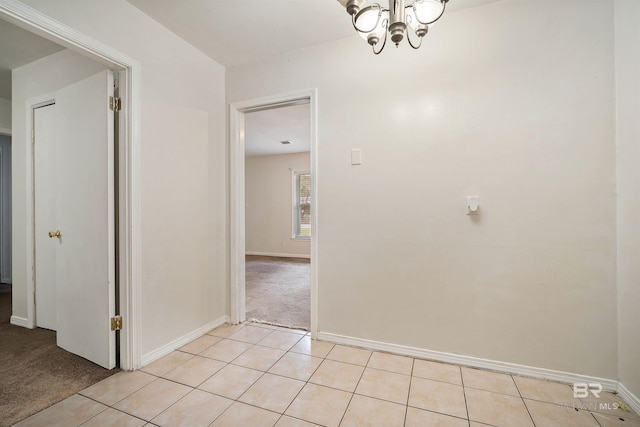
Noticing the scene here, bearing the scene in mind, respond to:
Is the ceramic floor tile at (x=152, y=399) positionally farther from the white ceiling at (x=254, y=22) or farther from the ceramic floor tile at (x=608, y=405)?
the white ceiling at (x=254, y=22)

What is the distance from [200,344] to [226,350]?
273 mm

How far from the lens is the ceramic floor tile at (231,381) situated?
5.43 feet

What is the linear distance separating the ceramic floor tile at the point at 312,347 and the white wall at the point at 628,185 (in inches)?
71.9

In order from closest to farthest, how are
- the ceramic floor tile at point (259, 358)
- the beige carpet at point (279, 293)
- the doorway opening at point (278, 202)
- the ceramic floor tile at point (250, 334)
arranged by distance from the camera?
the ceramic floor tile at point (259, 358)
the ceramic floor tile at point (250, 334)
the beige carpet at point (279, 293)
the doorway opening at point (278, 202)

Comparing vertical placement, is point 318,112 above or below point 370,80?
below

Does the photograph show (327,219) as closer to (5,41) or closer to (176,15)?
(176,15)

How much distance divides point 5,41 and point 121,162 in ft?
5.29

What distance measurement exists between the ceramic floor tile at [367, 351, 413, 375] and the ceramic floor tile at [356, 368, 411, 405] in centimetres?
5

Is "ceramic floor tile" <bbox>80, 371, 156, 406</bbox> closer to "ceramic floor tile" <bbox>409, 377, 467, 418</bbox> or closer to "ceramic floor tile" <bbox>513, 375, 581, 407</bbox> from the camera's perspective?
"ceramic floor tile" <bbox>409, 377, 467, 418</bbox>

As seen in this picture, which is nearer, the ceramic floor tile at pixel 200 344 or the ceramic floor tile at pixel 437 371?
the ceramic floor tile at pixel 437 371

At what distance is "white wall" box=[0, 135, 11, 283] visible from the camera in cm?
407

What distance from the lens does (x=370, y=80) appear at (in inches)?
84.7

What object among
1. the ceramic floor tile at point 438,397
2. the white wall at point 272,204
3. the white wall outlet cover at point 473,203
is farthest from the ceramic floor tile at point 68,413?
the white wall at point 272,204

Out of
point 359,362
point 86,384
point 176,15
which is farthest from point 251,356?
point 176,15
